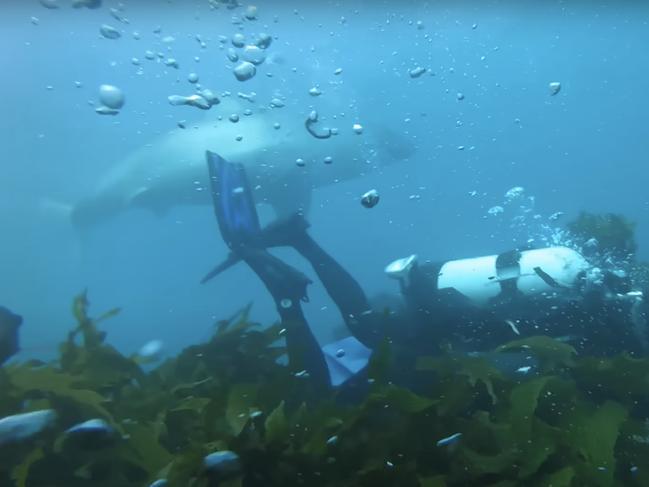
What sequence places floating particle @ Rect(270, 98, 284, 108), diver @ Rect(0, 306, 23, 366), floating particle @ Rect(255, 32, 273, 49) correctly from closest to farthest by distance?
1. diver @ Rect(0, 306, 23, 366)
2. floating particle @ Rect(255, 32, 273, 49)
3. floating particle @ Rect(270, 98, 284, 108)

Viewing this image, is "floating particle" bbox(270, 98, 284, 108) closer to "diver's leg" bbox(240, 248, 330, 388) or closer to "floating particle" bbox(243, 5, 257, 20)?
"floating particle" bbox(243, 5, 257, 20)

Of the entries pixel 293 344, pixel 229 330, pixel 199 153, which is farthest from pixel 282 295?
pixel 199 153

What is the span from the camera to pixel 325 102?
13.8m

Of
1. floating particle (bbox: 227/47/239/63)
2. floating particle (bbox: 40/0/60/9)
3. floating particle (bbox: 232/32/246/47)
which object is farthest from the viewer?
floating particle (bbox: 227/47/239/63)

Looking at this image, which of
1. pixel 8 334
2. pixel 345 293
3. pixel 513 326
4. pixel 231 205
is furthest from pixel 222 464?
pixel 231 205

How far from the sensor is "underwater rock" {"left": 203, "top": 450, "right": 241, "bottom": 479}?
2947mm

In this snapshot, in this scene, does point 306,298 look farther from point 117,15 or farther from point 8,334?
point 117,15

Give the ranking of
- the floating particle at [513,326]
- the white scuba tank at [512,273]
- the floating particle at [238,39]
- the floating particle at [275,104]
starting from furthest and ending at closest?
the floating particle at [275,104] < the floating particle at [238,39] < the white scuba tank at [512,273] < the floating particle at [513,326]

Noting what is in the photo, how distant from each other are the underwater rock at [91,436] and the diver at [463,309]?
1525 millimetres

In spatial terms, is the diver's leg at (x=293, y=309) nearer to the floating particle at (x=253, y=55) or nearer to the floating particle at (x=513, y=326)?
the floating particle at (x=513, y=326)

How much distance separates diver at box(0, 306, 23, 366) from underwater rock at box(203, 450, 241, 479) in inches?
73.0

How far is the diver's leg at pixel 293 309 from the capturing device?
4.59 metres

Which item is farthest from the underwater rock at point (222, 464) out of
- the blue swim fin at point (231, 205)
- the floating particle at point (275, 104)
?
the floating particle at point (275, 104)

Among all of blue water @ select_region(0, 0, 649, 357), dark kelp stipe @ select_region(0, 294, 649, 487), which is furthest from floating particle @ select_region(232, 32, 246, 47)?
dark kelp stipe @ select_region(0, 294, 649, 487)
